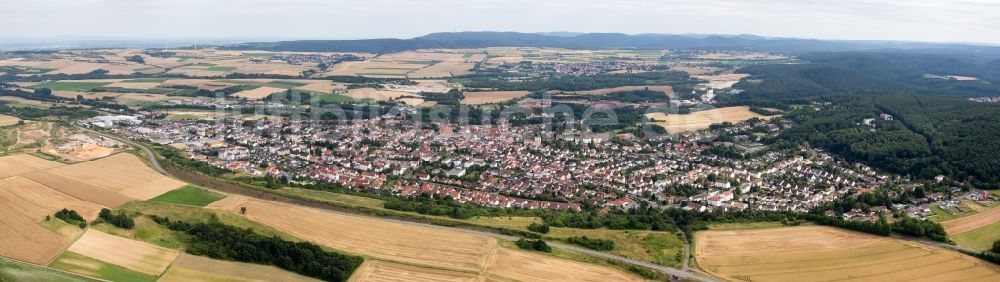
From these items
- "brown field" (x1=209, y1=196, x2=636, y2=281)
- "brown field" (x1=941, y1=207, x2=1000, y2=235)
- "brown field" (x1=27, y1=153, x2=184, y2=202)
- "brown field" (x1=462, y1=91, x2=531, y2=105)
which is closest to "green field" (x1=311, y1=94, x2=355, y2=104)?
"brown field" (x1=462, y1=91, x2=531, y2=105)

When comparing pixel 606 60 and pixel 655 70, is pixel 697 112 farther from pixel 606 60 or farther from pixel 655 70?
pixel 606 60

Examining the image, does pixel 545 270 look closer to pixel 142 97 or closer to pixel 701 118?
pixel 701 118

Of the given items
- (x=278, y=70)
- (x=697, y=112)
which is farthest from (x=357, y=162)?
(x=278, y=70)

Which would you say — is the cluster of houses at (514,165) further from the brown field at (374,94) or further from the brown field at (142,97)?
the brown field at (374,94)

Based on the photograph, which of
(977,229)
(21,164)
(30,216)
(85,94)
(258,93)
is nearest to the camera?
(30,216)

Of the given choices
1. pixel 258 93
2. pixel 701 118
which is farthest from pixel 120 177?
pixel 701 118

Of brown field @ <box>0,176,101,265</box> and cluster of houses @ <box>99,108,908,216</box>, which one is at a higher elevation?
brown field @ <box>0,176,101,265</box>

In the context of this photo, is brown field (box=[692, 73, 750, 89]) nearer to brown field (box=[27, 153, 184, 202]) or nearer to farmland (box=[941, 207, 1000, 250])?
farmland (box=[941, 207, 1000, 250])
